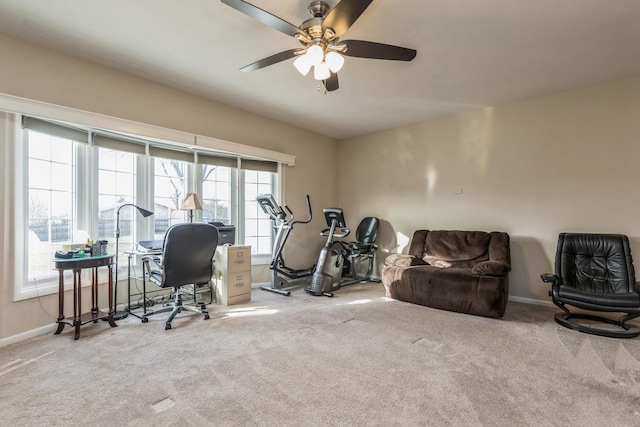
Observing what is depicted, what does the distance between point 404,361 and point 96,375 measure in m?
2.22

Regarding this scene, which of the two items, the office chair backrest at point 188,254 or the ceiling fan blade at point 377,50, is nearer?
the ceiling fan blade at point 377,50

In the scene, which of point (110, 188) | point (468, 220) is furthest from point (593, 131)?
point (110, 188)

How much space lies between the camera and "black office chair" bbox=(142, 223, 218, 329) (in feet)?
9.61

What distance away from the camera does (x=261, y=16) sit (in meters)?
1.87

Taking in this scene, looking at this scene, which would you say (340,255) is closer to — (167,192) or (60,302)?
(167,192)

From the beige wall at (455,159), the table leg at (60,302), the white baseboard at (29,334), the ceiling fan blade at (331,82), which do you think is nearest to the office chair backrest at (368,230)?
the beige wall at (455,159)

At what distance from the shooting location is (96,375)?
210cm

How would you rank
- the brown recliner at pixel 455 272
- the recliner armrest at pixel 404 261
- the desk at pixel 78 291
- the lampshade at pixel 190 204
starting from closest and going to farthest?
the desk at pixel 78 291 → the brown recliner at pixel 455 272 → the lampshade at pixel 190 204 → the recliner armrest at pixel 404 261

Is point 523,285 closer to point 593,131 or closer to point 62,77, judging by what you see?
point 593,131

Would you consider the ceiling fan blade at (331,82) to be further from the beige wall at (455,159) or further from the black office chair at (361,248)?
the black office chair at (361,248)

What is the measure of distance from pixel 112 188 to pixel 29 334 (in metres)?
1.62

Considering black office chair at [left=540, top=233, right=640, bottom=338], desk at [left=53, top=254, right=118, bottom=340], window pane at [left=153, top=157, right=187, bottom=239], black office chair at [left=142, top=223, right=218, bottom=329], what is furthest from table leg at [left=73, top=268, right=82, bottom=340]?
black office chair at [left=540, top=233, right=640, bottom=338]

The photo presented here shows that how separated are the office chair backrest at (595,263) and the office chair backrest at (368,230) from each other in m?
2.56

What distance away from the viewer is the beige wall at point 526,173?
3.40 m
